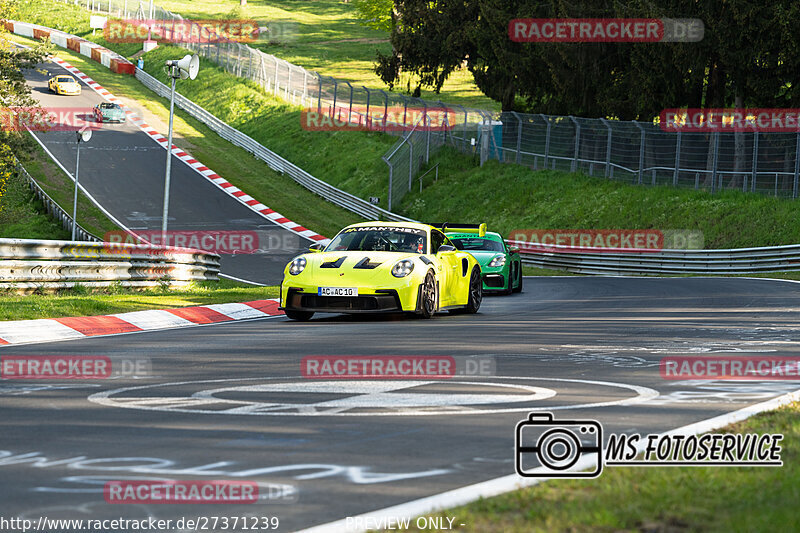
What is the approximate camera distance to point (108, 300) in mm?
16469

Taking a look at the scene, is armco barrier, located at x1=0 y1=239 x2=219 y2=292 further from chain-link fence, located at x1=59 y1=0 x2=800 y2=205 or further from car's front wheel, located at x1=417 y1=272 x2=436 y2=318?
chain-link fence, located at x1=59 y1=0 x2=800 y2=205

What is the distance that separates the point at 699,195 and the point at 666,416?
104 feet

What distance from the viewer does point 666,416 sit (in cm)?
683

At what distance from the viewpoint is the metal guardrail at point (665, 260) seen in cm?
3172

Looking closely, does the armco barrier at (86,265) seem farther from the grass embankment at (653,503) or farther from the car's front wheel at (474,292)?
the grass embankment at (653,503)

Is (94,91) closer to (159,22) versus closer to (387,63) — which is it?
(159,22)

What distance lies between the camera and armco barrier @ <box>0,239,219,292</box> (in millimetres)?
16875

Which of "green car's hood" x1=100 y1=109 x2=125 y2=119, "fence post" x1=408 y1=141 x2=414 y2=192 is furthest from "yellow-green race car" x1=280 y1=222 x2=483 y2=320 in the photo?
"green car's hood" x1=100 y1=109 x2=125 y2=119

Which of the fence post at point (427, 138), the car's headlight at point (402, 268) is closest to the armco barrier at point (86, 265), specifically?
the car's headlight at point (402, 268)

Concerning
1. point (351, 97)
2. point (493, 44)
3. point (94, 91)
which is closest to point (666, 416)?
point (493, 44)

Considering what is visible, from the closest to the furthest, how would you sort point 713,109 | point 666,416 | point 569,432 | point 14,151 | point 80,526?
point 80,526 < point 569,432 < point 666,416 < point 713,109 < point 14,151

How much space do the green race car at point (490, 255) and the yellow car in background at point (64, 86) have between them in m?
→ 46.2

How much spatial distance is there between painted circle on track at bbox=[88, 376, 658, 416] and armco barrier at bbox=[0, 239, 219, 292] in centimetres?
929

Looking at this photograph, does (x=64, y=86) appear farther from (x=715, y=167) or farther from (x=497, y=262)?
(x=497, y=262)
